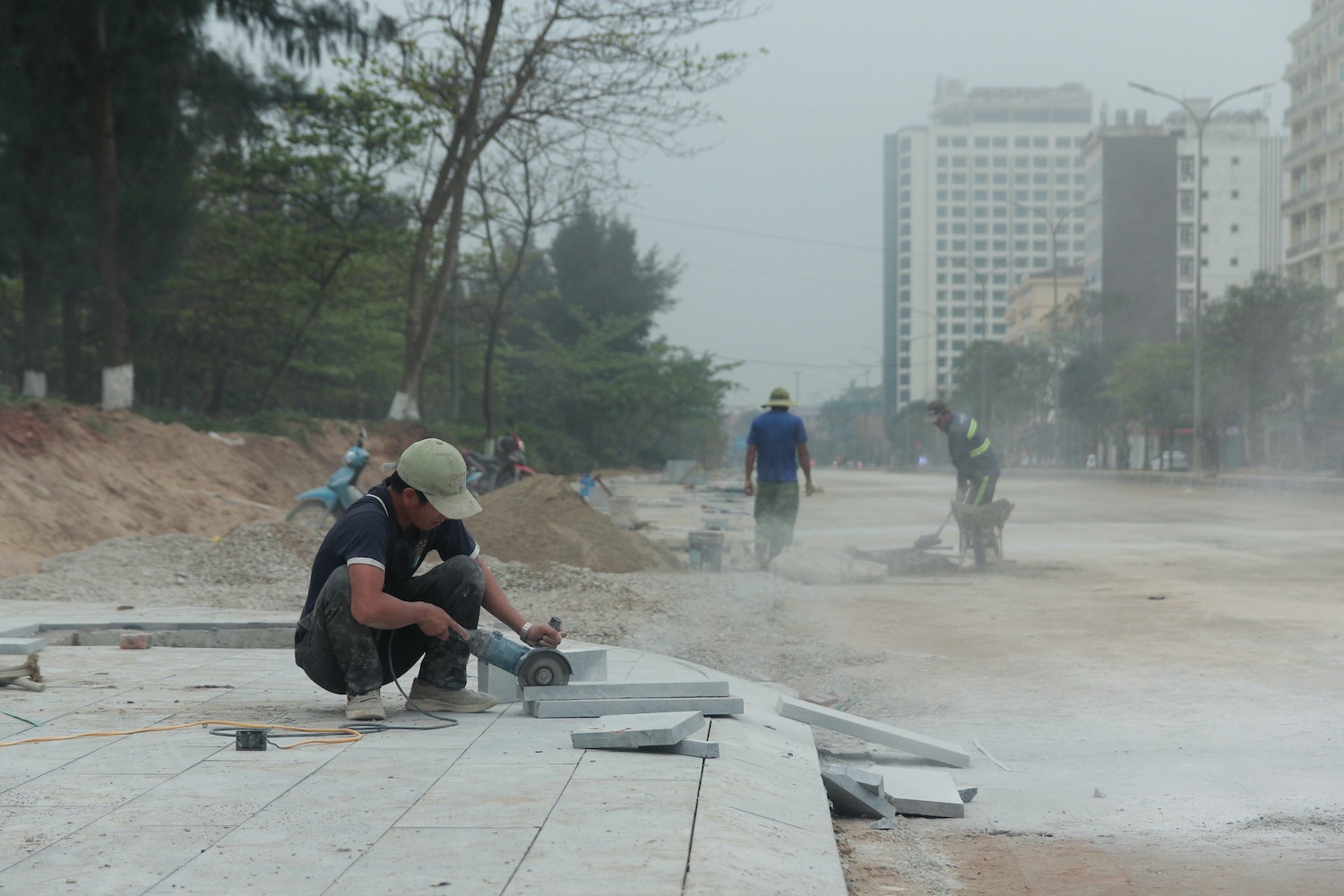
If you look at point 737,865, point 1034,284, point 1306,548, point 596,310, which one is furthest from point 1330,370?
point 1034,284

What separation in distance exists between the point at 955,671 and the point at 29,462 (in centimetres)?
1151

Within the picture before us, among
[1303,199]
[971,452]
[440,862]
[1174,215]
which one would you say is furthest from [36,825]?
[1174,215]

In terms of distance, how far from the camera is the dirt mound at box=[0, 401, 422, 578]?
13953 mm

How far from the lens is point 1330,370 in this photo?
49.2m

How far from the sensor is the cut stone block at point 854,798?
15.8ft

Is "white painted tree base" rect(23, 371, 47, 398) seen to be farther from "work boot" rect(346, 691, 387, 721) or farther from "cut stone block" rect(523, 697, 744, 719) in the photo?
"cut stone block" rect(523, 697, 744, 719)

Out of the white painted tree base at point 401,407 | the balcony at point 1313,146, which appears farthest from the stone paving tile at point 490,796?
the balcony at point 1313,146

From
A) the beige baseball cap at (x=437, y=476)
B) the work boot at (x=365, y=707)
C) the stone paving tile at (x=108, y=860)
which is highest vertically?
the beige baseball cap at (x=437, y=476)

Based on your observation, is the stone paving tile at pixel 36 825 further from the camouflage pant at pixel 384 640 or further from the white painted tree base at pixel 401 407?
the white painted tree base at pixel 401 407

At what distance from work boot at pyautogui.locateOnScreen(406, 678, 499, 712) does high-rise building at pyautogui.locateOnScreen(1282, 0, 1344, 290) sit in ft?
244

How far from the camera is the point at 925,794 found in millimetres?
5004

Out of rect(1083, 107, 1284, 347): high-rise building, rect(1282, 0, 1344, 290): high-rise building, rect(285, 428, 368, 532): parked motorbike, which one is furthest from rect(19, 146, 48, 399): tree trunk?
rect(1083, 107, 1284, 347): high-rise building

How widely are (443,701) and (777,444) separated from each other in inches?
313

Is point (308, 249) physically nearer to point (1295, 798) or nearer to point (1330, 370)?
point (1295, 798)
